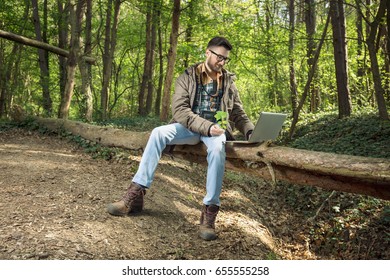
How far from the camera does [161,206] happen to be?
541cm

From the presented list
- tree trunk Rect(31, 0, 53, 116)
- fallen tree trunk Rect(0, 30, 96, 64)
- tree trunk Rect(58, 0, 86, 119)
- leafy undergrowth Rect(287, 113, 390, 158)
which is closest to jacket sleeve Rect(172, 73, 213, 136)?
leafy undergrowth Rect(287, 113, 390, 158)

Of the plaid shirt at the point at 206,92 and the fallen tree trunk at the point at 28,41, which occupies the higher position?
the fallen tree trunk at the point at 28,41

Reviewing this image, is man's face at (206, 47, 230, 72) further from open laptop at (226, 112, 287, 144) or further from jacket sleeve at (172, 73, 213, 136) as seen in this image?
open laptop at (226, 112, 287, 144)

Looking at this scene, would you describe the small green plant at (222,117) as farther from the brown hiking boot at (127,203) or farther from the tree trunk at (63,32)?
the tree trunk at (63,32)

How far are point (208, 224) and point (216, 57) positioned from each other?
6.49ft

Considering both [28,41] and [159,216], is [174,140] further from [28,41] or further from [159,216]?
[28,41]

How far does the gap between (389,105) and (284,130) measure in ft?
11.7

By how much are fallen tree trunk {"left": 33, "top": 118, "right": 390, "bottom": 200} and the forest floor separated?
87cm

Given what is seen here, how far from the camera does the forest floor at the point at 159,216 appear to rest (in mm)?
3986

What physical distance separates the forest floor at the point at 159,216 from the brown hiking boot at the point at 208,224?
88 millimetres

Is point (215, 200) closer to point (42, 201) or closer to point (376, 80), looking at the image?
point (42, 201)

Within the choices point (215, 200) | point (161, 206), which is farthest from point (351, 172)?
point (161, 206)

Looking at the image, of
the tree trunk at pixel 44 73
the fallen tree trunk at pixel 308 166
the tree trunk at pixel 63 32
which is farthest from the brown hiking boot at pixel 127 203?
the tree trunk at pixel 63 32

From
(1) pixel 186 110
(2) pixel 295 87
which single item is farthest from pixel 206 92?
(2) pixel 295 87
